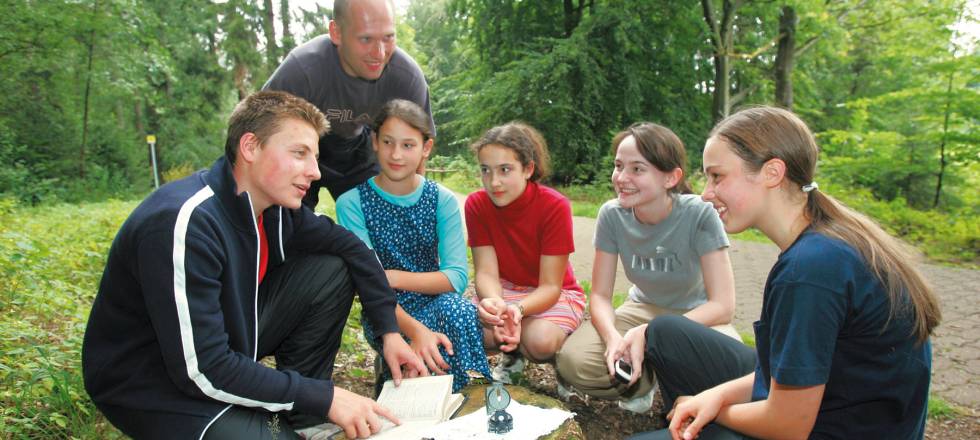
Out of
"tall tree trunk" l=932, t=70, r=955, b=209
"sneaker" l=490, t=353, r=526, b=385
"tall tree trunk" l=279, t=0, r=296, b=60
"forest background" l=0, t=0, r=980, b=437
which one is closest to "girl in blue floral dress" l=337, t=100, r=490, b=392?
"sneaker" l=490, t=353, r=526, b=385

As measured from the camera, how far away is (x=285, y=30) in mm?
16375

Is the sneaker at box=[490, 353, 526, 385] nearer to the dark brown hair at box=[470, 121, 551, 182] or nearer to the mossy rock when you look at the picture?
the mossy rock

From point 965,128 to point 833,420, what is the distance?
9617 millimetres

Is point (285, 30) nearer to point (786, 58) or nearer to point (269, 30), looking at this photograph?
point (269, 30)

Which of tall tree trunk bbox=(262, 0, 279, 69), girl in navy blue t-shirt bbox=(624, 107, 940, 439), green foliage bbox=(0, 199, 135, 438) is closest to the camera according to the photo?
girl in navy blue t-shirt bbox=(624, 107, 940, 439)

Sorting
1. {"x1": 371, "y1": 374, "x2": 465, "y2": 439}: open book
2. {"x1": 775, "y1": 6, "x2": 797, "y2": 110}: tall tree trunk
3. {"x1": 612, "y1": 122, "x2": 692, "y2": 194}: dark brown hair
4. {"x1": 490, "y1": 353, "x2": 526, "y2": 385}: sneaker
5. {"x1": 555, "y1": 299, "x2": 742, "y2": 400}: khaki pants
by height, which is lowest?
{"x1": 490, "y1": 353, "x2": 526, "y2": 385}: sneaker

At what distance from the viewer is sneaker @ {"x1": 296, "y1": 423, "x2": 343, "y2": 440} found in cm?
210

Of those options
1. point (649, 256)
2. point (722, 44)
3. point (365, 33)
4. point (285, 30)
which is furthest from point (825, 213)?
point (285, 30)

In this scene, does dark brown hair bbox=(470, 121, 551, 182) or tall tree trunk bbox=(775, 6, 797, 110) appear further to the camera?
tall tree trunk bbox=(775, 6, 797, 110)

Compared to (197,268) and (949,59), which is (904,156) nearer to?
(949,59)

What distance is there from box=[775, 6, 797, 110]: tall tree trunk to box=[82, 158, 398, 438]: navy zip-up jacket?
1368 cm

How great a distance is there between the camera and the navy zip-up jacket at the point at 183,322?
170cm

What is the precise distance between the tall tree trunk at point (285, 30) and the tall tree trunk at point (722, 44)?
10.7 m

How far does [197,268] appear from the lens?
173cm
